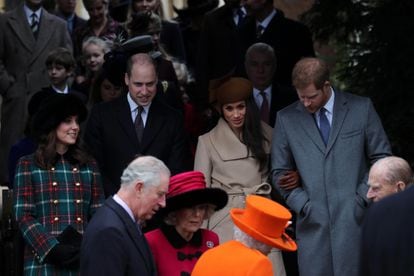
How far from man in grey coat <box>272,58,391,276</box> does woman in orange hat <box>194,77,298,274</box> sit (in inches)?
9.4

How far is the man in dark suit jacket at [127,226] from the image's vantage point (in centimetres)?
839

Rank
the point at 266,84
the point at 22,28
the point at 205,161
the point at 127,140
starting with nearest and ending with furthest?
the point at 205,161 < the point at 127,140 < the point at 266,84 < the point at 22,28

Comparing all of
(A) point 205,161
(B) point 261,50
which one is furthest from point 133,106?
(B) point 261,50

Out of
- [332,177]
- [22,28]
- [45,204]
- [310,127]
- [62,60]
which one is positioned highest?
[22,28]

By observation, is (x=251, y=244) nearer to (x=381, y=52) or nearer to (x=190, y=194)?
(x=190, y=194)

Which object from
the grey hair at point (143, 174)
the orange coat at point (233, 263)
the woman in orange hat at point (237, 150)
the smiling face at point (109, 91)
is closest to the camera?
the orange coat at point (233, 263)

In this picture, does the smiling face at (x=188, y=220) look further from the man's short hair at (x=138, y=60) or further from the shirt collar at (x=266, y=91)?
the shirt collar at (x=266, y=91)

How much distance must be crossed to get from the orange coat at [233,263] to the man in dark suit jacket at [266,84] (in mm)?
4442

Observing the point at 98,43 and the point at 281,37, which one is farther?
the point at 98,43

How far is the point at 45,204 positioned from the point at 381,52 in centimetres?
397

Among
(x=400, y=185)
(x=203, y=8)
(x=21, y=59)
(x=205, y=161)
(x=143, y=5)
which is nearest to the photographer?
(x=400, y=185)

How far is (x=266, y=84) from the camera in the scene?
41.0 feet

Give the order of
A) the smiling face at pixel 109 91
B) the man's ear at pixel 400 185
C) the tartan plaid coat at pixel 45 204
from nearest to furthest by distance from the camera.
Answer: the man's ear at pixel 400 185, the tartan plaid coat at pixel 45 204, the smiling face at pixel 109 91

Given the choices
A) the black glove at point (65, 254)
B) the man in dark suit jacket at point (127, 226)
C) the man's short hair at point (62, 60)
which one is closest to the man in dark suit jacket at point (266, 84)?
the man's short hair at point (62, 60)
